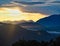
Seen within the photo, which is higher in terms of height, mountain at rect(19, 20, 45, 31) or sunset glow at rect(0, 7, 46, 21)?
mountain at rect(19, 20, 45, 31)

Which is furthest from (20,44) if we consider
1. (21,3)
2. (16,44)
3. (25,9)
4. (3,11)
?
(21,3)

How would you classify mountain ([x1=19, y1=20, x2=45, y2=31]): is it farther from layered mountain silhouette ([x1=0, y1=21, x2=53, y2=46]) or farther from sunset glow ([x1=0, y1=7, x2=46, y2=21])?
sunset glow ([x1=0, y1=7, x2=46, y2=21])

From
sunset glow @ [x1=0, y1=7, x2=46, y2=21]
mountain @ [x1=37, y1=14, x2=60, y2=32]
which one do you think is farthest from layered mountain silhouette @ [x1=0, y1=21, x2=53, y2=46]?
sunset glow @ [x1=0, y1=7, x2=46, y2=21]

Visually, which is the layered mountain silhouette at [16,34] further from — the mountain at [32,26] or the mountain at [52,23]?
the mountain at [52,23]

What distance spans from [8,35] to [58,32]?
4.24 feet

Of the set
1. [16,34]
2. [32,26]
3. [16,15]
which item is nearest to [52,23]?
[32,26]

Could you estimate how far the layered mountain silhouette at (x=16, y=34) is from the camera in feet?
24.2

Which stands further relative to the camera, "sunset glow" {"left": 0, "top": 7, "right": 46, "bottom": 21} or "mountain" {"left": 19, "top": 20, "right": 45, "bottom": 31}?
"sunset glow" {"left": 0, "top": 7, "right": 46, "bottom": 21}

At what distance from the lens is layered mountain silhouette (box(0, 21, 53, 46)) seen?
7.37 m

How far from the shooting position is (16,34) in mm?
7719

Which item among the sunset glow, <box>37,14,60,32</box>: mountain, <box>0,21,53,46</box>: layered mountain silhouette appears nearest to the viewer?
<box>0,21,53,46</box>: layered mountain silhouette

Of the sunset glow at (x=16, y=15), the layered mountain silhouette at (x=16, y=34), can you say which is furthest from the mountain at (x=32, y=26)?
the sunset glow at (x=16, y=15)

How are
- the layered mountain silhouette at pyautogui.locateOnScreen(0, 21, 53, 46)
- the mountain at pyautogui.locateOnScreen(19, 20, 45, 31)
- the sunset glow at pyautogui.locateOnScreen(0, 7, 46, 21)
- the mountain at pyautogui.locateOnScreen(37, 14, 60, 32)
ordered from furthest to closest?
1. the sunset glow at pyautogui.locateOnScreen(0, 7, 46, 21)
2. the mountain at pyautogui.locateOnScreen(37, 14, 60, 32)
3. the mountain at pyautogui.locateOnScreen(19, 20, 45, 31)
4. the layered mountain silhouette at pyautogui.locateOnScreen(0, 21, 53, 46)

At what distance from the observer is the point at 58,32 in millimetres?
7980
